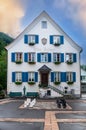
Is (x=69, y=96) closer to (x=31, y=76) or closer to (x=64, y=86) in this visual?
(x=64, y=86)

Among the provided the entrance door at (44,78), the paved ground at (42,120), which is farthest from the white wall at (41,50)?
the paved ground at (42,120)

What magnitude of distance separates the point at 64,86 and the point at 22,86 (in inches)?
251

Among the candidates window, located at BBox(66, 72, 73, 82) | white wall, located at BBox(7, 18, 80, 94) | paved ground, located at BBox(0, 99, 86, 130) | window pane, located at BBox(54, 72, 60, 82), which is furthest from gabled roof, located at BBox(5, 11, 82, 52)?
paved ground, located at BBox(0, 99, 86, 130)

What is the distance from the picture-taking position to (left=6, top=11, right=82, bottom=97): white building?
52.7 m

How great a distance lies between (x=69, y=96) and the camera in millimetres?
51406

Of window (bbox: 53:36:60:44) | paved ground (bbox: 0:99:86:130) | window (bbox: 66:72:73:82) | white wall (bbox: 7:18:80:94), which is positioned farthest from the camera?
window (bbox: 53:36:60:44)

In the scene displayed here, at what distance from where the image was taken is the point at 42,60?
53.2 meters

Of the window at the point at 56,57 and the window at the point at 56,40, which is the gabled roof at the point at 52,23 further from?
the window at the point at 56,57

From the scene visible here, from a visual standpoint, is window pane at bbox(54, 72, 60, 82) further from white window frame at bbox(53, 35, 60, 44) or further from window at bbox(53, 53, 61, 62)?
white window frame at bbox(53, 35, 60, 44)

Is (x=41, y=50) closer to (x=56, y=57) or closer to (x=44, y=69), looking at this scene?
(x=56, y=57)

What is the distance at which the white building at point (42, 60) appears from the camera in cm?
5266

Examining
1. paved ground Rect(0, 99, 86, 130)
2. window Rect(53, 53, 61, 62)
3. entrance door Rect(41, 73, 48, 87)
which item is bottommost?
paved ground Rect(0, 99, 86, 130)

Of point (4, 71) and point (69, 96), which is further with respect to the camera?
point (4, 71)

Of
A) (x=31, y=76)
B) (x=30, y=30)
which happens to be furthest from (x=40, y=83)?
(x=30, y=30)
